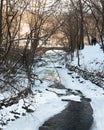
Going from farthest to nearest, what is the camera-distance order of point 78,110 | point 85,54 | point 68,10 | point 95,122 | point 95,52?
1. point 68,10
2. point 85,54
3. point 95,52
4. point 78,110
5. point 95,122

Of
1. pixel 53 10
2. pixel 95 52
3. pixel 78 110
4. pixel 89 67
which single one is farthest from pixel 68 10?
pixel 78 110

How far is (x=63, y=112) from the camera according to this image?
18.6 metres

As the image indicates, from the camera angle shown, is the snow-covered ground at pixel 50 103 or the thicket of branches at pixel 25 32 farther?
the snow-covered ground at pixel 50 103

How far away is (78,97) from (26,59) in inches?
562

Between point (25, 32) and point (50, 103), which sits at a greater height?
point (25, 32)

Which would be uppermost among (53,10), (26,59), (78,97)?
(53,10)

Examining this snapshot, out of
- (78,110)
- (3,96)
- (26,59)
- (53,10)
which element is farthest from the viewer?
(53,10)

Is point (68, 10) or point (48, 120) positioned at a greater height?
point (68, 10)

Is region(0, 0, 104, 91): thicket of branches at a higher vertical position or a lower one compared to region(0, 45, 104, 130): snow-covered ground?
higher

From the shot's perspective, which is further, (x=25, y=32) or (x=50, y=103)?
(x=50, y=103)

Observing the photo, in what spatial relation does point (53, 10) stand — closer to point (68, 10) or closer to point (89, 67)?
point (89, 67)

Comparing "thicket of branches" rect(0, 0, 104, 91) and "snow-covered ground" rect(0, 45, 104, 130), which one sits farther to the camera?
"snow-covered ground" rect(0, 45, 104, 130)

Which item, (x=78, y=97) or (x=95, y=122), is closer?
(x=95, y=122)

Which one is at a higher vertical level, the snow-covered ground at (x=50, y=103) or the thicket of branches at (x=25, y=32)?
the thicket of branches at (x=25, y=32)
